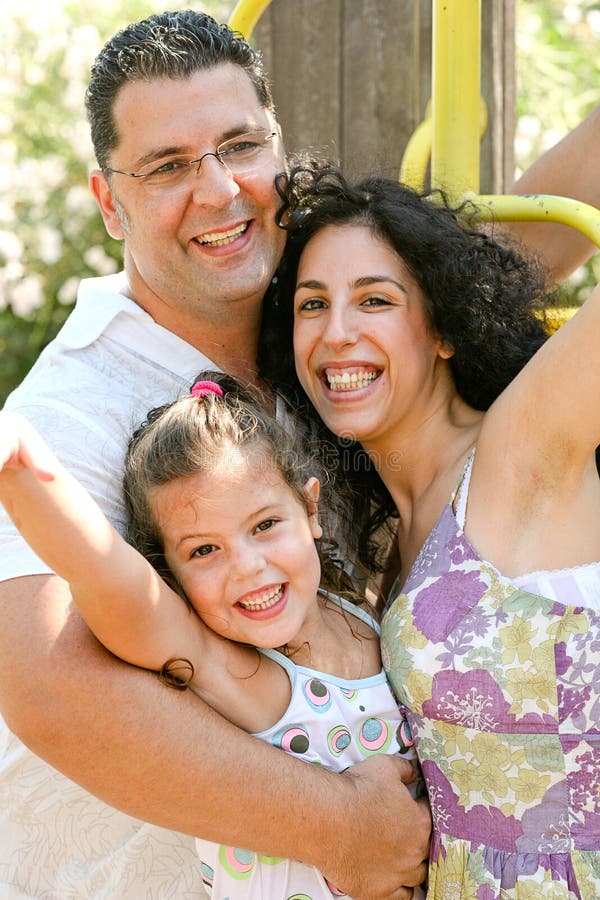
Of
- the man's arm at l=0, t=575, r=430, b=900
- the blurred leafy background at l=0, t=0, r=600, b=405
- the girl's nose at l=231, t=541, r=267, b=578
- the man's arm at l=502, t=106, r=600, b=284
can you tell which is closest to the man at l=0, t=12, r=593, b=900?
the man's arm at l=0, t=575, r=430, b=900

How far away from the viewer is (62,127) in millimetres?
5324

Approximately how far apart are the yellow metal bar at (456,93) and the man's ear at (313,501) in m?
0.70

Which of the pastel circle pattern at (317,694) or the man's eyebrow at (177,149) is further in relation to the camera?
the man's eyebrow at (177,149)

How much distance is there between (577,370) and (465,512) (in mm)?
350

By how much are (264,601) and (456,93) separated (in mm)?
1063

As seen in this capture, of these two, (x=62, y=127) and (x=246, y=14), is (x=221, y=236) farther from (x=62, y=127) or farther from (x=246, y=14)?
(x=62, y=127)

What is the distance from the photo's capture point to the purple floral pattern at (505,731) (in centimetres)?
198

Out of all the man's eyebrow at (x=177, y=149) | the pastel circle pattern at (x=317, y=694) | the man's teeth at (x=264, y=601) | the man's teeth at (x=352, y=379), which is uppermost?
the man's eyebrow at (x=177, y=149)

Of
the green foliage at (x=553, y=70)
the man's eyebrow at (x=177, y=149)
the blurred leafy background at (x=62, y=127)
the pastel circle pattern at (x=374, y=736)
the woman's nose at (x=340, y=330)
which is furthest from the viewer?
the green foliage at (x=553, y=70)

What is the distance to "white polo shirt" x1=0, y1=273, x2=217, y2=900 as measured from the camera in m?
2.13

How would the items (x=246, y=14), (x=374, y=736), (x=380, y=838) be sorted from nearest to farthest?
(x=380, y=838) → (x=374, y=736) → (x=246, y=14)

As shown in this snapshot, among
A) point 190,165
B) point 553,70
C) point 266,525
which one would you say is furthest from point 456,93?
point 553,70

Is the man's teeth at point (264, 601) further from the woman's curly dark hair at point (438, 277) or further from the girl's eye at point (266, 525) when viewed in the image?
the woman's curly dark hair at point (438, 277)

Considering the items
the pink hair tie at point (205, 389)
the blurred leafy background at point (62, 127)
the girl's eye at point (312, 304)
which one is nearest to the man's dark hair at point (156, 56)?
the girl's eye at point (312, 304)
